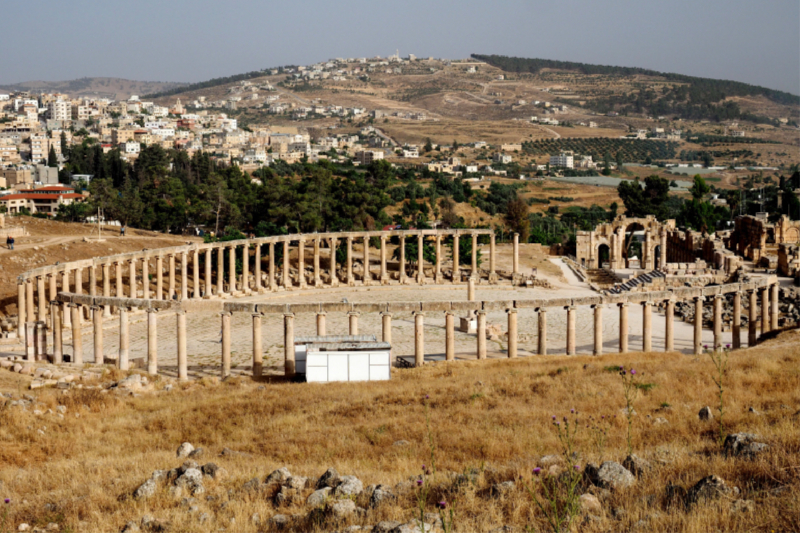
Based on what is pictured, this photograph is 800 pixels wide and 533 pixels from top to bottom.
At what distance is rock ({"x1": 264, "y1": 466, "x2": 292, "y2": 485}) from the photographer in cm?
1691

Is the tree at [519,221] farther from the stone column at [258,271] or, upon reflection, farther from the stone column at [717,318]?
the stone column at [717,318]

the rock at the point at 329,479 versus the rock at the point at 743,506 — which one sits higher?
the rock at the point at 743,506

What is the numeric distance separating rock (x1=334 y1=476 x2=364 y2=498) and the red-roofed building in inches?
3766

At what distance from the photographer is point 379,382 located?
30000 millimetres

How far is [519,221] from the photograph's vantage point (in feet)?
306

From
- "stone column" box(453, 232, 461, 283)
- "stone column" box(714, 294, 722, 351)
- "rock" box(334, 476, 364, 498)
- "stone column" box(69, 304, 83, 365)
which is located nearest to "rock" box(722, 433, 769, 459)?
"rock" box(334, 476, 364, 498)

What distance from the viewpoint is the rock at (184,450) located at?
20.3m

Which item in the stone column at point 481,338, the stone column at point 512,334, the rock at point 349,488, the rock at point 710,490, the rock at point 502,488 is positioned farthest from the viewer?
the stone column at point 481,338

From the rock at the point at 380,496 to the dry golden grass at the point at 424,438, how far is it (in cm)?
30

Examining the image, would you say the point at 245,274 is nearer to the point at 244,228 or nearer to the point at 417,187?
the point at 244,228

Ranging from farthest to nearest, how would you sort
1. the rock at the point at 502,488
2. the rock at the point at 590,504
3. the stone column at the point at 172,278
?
the stone column at the point at 172,278 < the rock at the point at 502,488 < the rock at the point at 590,504

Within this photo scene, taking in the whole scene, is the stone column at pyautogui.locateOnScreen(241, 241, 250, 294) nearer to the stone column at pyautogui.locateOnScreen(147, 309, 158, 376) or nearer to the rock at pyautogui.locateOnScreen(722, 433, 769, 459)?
the stone column at pyautogui.locateOnScreen(147, 309, 158, 376)

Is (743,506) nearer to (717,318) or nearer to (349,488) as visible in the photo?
(349,488)

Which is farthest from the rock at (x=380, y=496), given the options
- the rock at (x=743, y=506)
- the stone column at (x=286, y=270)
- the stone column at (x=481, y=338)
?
the stone column at (x=286, y=270)
